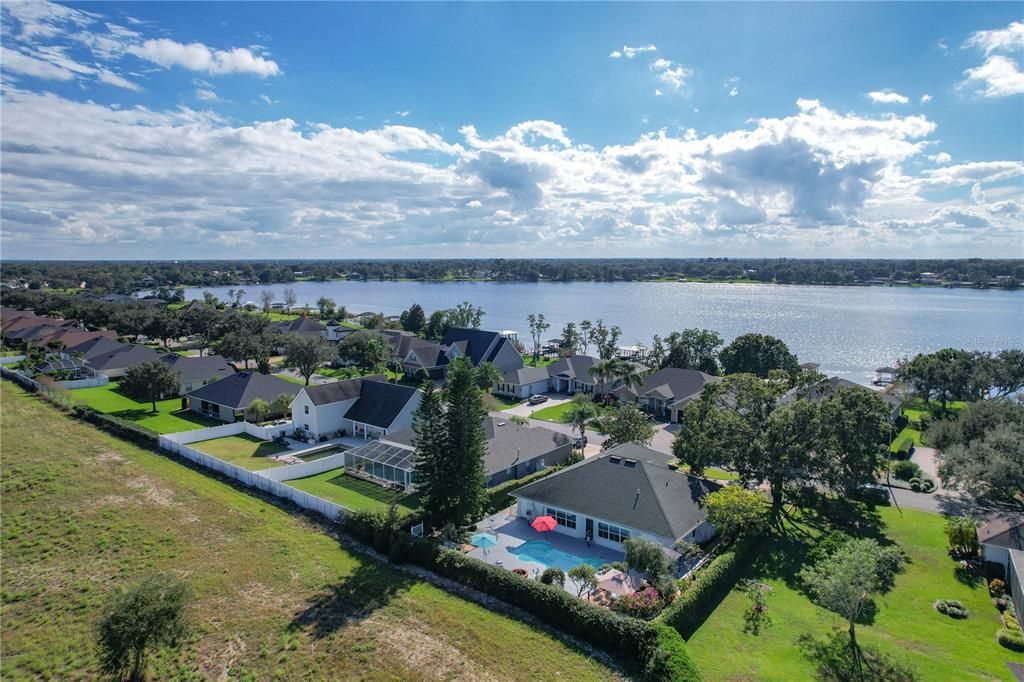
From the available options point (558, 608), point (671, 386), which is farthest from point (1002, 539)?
point (671, 386)

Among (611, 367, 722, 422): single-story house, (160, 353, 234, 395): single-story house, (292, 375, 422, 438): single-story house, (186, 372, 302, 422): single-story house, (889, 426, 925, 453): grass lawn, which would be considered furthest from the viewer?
(160, 353, 234, 395): single-story house

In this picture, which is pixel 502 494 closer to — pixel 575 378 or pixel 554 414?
pixel 554 414

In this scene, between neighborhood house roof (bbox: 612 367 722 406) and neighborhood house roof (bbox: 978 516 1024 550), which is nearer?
neighborhood house roof (bbox: 978 516 1024 550)

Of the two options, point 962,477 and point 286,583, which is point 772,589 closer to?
point 962,477

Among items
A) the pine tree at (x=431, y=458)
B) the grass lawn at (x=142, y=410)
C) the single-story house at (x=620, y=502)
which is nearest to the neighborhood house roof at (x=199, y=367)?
the grass lawn at (x=142, y=410)

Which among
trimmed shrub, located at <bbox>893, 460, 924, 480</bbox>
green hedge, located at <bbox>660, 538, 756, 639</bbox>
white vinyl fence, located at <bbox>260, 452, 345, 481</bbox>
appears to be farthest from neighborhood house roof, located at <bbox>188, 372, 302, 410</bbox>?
trimmed shrub, located at <bbox>893, 460, 924, 480</bbox>

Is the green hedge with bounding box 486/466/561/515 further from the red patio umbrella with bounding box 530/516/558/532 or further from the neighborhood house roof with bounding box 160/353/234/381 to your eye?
the neighborhood house roof with bounding box 160/353/234/381
